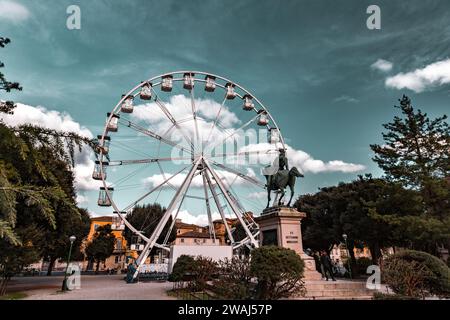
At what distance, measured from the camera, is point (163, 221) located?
76.5 ft

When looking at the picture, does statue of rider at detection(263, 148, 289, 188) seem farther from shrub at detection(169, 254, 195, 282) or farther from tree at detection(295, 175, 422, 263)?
tree at detection(295, 175, 422, 263)

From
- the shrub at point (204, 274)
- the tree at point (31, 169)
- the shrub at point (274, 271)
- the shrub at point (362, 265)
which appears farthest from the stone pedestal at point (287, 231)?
the shrub at point (362, 265)

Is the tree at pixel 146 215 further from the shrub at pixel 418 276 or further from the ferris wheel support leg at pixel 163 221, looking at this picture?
the shrub at pixel 418 276

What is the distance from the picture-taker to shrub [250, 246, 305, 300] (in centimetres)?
892

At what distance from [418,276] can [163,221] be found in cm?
1758

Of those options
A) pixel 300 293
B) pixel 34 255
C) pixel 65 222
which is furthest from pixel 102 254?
pixel 300 293

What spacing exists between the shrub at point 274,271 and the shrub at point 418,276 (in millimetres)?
3617

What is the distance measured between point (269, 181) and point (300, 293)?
6.06m

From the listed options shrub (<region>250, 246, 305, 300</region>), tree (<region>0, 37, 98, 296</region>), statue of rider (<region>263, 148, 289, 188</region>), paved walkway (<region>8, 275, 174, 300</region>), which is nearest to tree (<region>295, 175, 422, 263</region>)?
statue of rider (<region>263, 148, 289, 188</region>)

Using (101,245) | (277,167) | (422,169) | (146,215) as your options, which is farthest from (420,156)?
(101,245)

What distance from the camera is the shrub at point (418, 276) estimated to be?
9952 millimetres

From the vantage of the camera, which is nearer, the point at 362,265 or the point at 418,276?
the point at 418,276

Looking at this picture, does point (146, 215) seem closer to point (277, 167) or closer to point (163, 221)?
point (163, 221)
